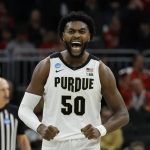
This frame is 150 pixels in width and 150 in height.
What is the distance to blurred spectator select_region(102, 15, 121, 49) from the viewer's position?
46.1 feet

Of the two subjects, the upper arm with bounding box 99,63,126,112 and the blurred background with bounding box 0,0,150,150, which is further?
the blurred background with bounding box 0,0,150,150

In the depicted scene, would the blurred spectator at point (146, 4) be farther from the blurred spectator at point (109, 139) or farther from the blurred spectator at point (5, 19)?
the blurred spectator at point (109, 139)

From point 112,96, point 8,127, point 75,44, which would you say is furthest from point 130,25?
point 75,44

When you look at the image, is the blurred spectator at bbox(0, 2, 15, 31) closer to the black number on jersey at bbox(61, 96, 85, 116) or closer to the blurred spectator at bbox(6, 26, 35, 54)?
the blurred spectator at bbox(6, 26, 35, 54)

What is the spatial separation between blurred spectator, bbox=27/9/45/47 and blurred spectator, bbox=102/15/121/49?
47.0 inches

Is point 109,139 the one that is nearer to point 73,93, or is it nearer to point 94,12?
point 94,12

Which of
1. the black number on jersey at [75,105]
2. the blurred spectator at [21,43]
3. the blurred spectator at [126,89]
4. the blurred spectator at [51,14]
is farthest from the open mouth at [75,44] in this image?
the blurred spectator at [51,14]

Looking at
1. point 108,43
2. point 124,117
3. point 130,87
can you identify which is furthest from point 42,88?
point 108,43

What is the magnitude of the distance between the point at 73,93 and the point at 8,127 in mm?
1217

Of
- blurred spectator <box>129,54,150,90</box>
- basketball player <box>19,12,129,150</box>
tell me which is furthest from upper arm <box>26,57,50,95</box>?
blurred spectator <box>129,54,150,90</box>

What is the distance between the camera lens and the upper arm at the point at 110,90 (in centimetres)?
605

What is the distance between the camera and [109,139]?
11070mm

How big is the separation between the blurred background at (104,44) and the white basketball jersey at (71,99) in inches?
195

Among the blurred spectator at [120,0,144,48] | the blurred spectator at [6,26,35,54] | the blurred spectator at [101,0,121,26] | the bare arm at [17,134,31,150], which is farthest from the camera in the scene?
the blurred spectator at [101,0,121,26]
